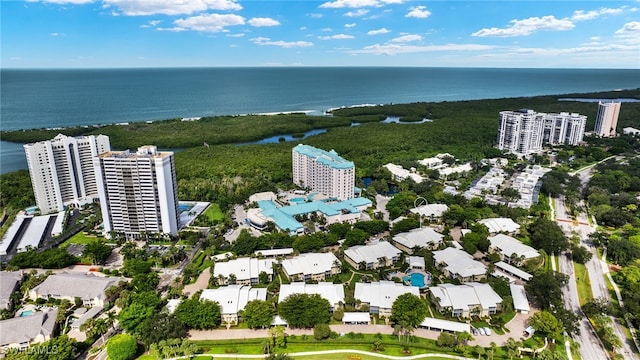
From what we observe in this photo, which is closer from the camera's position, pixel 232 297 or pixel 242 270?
pixel 232 297

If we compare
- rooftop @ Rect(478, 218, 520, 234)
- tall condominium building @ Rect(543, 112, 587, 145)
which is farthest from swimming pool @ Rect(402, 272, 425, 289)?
tall condominium building @ Rect(543, 112, 587, 145)

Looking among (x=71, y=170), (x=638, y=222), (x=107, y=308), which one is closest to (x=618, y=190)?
(x=638, y=222)

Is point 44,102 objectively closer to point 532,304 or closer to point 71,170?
point 71,170

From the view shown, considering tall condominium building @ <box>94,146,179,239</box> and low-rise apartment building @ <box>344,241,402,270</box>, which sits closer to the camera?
low-rise apartment building @ <box>344,241,402,270</box>

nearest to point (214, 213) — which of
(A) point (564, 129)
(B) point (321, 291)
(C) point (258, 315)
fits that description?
(B) point (321, 291)

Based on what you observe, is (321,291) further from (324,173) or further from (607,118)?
(607,118)

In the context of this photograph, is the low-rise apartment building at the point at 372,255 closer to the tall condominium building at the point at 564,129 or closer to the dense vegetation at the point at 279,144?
the dense vegetation at the point at 279,144

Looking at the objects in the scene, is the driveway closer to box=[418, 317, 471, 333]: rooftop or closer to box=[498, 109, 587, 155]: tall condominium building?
box=[418, 317, 471, 333]: rooftop
